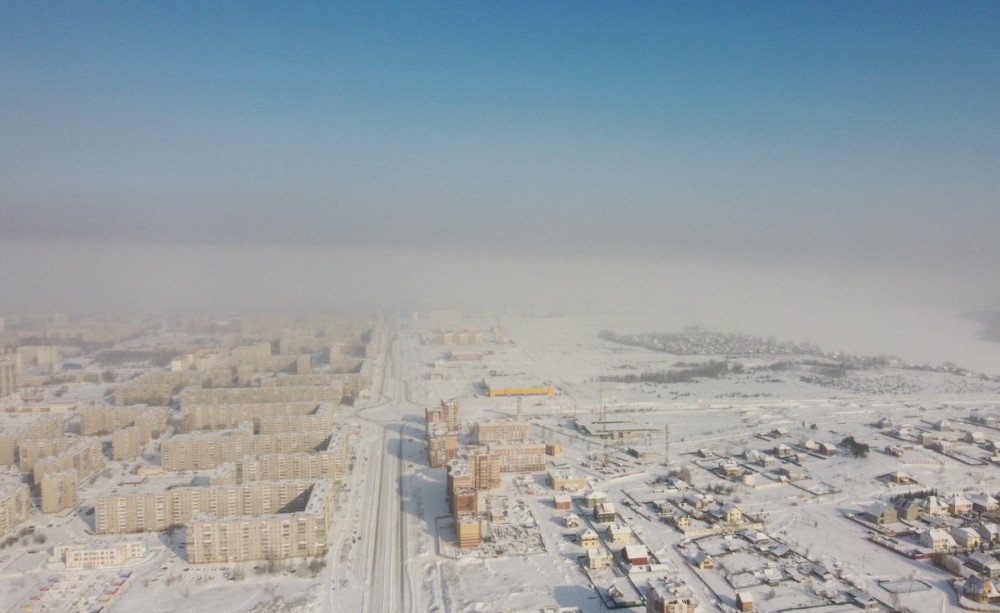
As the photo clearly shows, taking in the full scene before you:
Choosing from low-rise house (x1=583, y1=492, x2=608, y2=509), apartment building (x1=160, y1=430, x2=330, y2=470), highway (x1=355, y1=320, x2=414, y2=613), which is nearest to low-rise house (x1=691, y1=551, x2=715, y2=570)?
low-rise house (x1=583, y1=492, x2=608, y2=509)

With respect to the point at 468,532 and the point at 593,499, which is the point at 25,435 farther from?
the point at 593,499

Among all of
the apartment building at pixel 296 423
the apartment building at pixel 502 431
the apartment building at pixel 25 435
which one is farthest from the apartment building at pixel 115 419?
the apartment building at pixel 502 431

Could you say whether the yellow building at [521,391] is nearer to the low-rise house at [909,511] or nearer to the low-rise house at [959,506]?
the low-rise house at [909,511]

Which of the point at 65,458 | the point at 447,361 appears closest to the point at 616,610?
the point at 65,458

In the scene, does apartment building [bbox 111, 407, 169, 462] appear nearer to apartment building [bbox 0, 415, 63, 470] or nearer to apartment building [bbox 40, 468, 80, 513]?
apartment building [bbox 0, 415, 63, 470]

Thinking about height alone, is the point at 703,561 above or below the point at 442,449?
below

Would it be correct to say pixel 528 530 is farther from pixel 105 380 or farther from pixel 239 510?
pixel 105 380

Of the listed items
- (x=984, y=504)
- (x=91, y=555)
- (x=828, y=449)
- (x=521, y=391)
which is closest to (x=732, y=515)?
(x=984, y=504)
